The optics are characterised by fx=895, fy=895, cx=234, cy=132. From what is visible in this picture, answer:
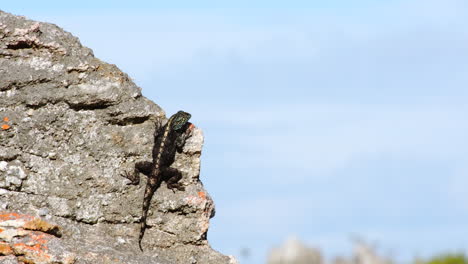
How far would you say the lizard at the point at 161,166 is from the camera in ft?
33.7

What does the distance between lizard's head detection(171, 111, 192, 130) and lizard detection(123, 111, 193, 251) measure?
78 mm

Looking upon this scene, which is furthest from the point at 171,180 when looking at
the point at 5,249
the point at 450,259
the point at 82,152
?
the point at 450,259

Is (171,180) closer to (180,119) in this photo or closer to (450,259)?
(180,119)

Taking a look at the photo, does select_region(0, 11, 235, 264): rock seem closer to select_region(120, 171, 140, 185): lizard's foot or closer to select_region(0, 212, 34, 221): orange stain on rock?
select_region(120, 171, 140, 185): lizard's foot

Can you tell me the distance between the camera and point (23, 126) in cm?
1005

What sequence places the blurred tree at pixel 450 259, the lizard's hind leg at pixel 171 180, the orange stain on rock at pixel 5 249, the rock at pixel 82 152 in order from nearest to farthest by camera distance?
the orange stain on rock at pixel 5 249, the rock at pixel 82 152, the lizard's hind leg at pixel 171 180, the blurred tree at pixel 450 259

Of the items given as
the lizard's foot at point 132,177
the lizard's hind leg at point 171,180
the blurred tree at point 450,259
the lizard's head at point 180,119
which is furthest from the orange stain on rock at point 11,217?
the blurred tree at point 450,259

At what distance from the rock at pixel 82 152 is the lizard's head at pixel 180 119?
303 millimetres

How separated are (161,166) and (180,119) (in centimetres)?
112

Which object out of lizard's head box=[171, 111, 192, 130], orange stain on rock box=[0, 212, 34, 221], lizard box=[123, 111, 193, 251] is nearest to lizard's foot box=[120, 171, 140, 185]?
lizard box=[123, 111, 193, 251]

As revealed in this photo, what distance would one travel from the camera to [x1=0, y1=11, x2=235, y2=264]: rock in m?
9.91

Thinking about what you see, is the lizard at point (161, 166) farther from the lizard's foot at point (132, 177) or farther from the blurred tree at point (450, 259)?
the blurred tree at point (450, 259)

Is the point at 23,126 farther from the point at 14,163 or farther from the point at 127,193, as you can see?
the point at 127,193

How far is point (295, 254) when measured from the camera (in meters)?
34.2
